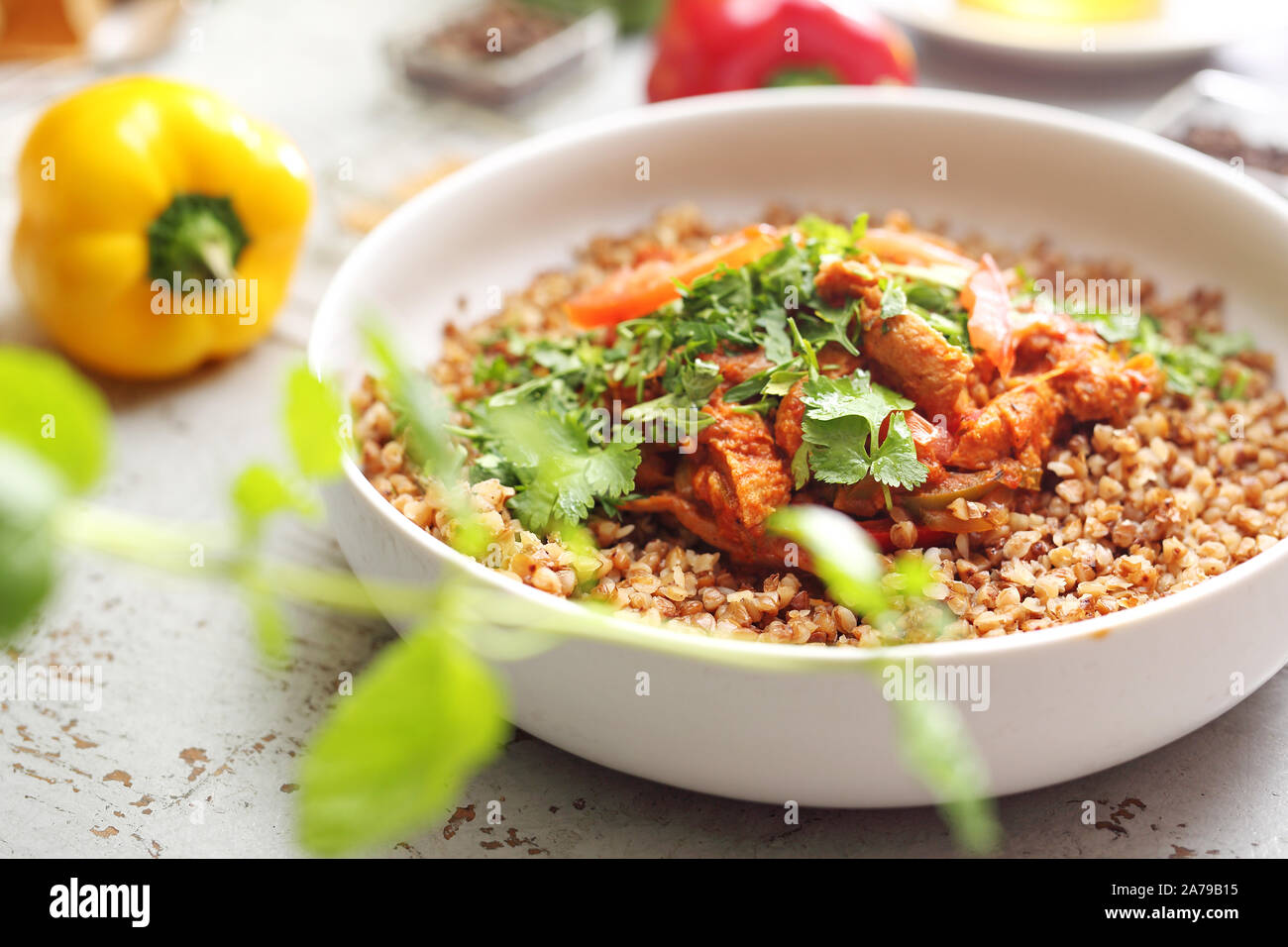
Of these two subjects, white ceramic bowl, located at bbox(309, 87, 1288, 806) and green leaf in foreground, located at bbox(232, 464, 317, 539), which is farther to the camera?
white ceramic bowl, located at bbox(309, 87, 1288, 806)

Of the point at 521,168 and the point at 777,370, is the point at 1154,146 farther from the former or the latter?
the point at 521,168

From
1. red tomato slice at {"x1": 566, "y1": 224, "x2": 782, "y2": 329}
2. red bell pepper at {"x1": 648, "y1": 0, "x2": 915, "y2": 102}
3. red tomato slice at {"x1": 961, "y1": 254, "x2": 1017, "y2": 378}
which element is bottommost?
red tomato slice at {"x1": 961, "y1": 254, "x2": 1017, "y2": 378}

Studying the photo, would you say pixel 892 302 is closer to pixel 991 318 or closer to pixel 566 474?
pixel 991 318

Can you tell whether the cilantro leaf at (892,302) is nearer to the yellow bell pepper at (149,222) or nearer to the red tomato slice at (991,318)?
the red tomato slice at (991,318)

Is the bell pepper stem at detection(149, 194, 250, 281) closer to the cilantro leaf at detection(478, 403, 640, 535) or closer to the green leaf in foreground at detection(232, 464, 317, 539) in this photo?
the cilantro leaf at detection(478, 403, 640, 535)

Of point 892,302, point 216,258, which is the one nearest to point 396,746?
point 892,302

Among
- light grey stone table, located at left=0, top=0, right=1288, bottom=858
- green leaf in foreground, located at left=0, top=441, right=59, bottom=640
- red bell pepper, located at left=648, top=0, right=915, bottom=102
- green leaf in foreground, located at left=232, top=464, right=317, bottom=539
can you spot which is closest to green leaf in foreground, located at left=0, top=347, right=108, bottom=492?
green leaf in foreground, located at left=0, top=441, right=59, bottom=640
